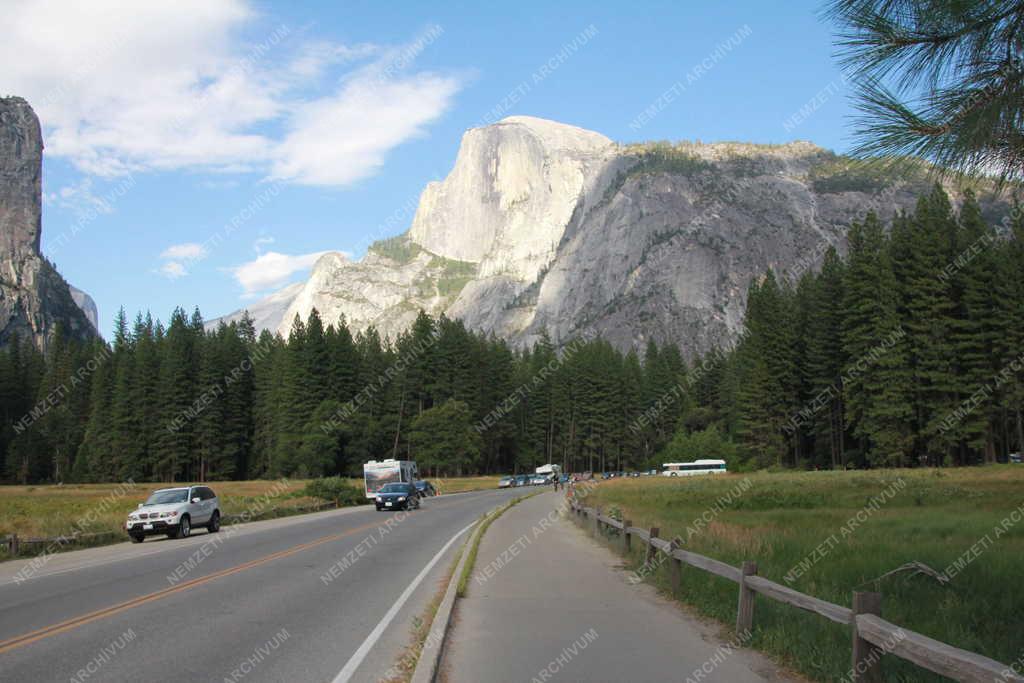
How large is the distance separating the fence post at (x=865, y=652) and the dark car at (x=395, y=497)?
32487mm

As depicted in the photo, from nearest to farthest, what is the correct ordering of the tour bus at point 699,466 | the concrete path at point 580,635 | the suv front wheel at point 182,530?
the concrete path at point 580,635 < the suv front wheel at point 182,530 < the tour bus at point 699,466

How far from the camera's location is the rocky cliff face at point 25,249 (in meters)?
150

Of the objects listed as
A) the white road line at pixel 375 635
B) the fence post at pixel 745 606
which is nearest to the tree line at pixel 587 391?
the white road line at pixel 375 635

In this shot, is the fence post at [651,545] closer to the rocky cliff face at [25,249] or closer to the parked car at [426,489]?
the parked car at [426,489]

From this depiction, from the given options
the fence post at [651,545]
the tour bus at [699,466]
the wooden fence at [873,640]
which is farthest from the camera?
the tour bus at [699,466]

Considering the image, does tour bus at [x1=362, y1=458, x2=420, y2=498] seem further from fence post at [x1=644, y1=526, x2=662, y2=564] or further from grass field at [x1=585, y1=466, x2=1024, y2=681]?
fence post at [x1=644, y1=526, x2=662, y2=564]

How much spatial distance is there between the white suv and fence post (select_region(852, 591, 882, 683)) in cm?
2237

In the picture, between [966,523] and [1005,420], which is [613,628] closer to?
[966,523]

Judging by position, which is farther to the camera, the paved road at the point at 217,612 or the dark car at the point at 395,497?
the dark car at the point at 395,497

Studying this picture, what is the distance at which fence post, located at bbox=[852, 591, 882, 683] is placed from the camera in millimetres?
5758

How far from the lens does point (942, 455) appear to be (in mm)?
49875

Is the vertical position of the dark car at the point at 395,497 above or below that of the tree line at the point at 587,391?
below

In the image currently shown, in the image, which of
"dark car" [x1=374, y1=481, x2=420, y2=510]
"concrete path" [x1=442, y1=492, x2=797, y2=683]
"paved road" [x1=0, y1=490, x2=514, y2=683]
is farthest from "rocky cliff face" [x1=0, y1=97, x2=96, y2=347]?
"concrete path" [x1=442, y1=492, x2=797, y2=683]

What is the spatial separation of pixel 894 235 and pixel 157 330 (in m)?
103
